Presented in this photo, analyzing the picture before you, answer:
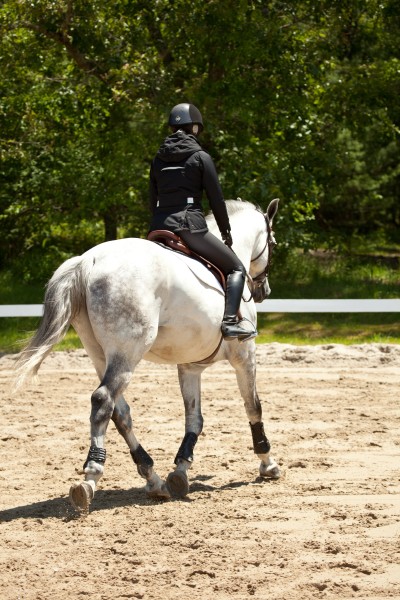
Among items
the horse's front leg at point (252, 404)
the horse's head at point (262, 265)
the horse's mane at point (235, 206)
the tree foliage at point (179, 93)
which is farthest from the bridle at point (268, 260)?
the tree foliage at point (179, 93)

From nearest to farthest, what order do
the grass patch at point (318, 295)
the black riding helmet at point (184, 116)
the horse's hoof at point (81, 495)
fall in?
1. the horse's hoof at point (81, 495)
2. the black riding helmet at point (184, 116)
3. the grass patch at point (318, 295)

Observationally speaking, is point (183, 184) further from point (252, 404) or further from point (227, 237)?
point (252, 404)

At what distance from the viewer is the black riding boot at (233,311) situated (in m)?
7.88

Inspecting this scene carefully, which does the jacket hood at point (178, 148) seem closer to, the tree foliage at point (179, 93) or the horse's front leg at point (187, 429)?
the horse's front leg at point (187, 429)

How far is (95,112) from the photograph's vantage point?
18453 mm

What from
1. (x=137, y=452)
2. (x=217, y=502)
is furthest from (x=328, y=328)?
(x=137, y=452)

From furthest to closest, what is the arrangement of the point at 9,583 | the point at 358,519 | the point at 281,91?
the point at 281,91 → the point at 358,519 → the point at 9,583

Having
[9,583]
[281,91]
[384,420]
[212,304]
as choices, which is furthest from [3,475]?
[281,91]

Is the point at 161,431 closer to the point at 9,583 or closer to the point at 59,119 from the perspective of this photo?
the point at 9,583

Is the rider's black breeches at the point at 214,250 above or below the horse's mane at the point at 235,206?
below

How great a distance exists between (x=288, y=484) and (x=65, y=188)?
12234 millimetres

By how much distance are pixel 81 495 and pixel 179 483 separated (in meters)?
1.03

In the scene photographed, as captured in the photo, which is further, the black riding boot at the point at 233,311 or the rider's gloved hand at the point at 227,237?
the rider's gloved hand at the point at 227,237

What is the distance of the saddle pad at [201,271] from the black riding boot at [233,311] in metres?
0.09
